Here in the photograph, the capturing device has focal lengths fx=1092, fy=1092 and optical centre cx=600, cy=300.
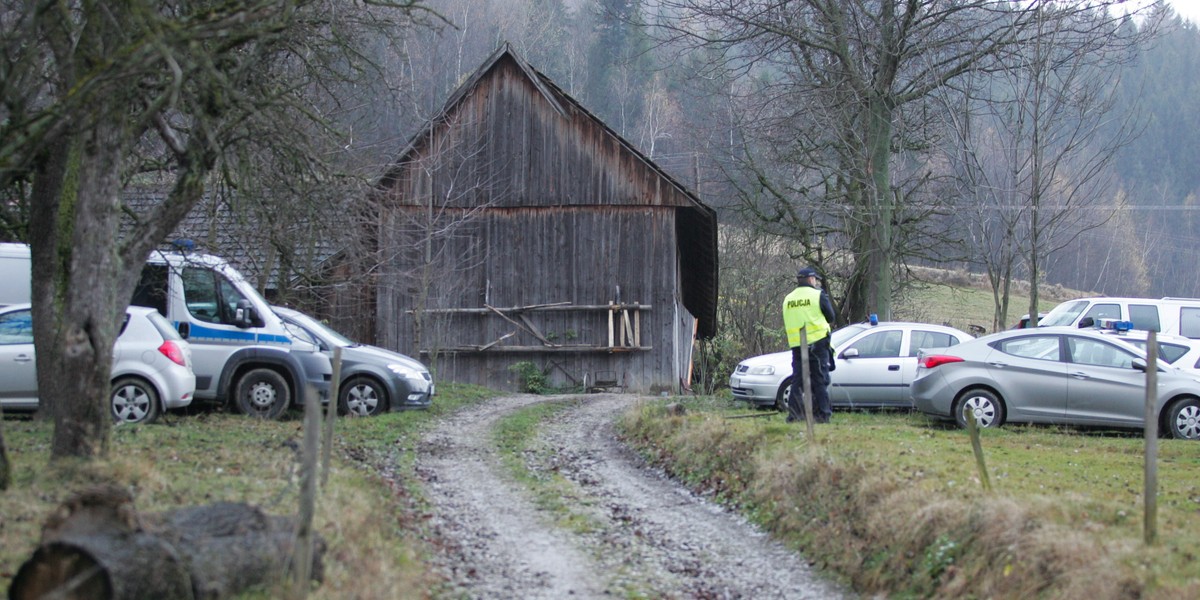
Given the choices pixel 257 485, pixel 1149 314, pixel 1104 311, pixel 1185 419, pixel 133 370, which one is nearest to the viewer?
pixel 257 485

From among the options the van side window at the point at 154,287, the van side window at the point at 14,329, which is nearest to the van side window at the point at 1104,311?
the van side window at the point at 154,287

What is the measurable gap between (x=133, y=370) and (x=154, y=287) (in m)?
2.48

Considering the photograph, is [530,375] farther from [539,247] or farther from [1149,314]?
[1149,314]

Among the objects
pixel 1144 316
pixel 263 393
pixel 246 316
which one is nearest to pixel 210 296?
pixel 246 316

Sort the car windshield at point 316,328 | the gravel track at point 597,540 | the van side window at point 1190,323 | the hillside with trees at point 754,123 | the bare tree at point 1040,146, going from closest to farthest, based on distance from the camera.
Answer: the gravel track at point 597,540 → the hillside with trees at point 754,123 → the car windshield at point 316,328 → the bare tree at point 1040,146 → the van side window at point 1190,323

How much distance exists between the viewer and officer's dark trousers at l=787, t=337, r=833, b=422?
1389 centimetres

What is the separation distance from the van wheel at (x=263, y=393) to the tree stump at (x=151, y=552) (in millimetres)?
8901

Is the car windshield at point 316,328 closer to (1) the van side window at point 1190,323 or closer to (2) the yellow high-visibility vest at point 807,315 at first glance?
(2) the yellow high-visibility vest at point 807,315

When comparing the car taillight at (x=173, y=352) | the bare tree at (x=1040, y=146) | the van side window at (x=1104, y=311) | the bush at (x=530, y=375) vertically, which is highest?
the bare tree at (x=1040, y=146)

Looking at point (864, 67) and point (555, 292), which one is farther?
point (555, 292)

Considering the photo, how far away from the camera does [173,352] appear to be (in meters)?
13.9

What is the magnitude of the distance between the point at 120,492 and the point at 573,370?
843 inches

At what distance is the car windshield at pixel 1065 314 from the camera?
22188 millimetres

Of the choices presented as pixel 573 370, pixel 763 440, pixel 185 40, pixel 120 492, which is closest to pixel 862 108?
pixel 573 370
